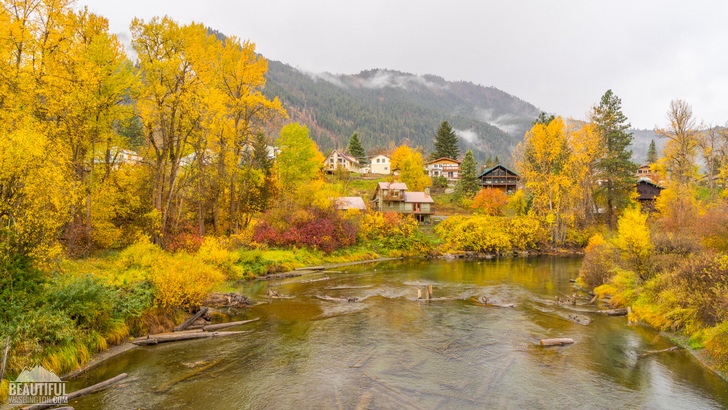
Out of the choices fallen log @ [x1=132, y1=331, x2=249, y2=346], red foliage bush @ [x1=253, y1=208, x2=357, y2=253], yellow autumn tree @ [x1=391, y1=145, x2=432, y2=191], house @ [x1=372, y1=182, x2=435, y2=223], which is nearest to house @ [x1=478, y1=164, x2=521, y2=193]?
yellow autumn tree @ [x1=391, y1=145, x2=432, y2=191]

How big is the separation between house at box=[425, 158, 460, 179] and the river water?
254 ft

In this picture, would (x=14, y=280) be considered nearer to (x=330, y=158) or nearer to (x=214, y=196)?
(x=214, y=196)

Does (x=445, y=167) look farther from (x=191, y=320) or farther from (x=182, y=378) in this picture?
(x=182, y=378)

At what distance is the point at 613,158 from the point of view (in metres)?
56.4

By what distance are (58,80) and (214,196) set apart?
59.9 feet

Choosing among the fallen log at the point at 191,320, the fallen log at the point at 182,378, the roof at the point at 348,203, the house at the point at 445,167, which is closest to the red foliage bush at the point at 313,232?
the roof at the point at 348,203

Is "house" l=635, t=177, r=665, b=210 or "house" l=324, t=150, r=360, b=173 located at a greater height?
"house" l=324, t=150, r=360, b=173

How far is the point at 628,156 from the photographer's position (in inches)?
2254

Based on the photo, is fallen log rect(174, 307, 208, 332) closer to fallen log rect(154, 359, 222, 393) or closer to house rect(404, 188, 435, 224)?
fallen log rect(154, 359, 222, 393)

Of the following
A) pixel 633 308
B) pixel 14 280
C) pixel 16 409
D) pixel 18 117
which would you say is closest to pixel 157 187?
pixel 18 117

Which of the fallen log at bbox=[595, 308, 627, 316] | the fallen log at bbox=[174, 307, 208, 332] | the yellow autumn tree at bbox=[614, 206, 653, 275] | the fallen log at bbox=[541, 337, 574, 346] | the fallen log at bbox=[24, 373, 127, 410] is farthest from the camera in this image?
the yellow autumn tree at bbox=[614, 206, 653, 275]

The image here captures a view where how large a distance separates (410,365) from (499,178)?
74.6m

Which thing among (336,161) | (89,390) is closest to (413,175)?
(336,161)

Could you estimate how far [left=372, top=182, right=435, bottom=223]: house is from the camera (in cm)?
6204
